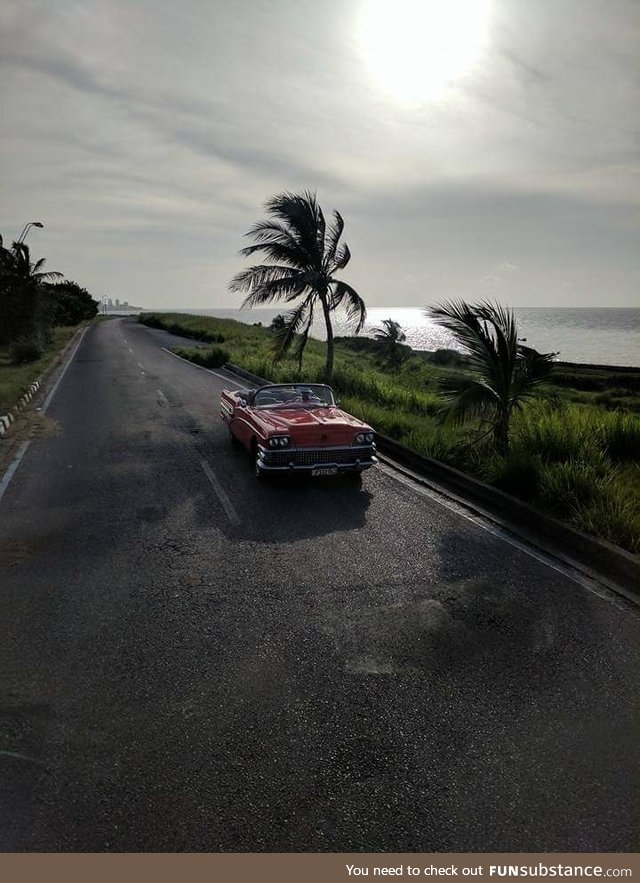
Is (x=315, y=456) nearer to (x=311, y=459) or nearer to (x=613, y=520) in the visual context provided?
(x=311, y=459)

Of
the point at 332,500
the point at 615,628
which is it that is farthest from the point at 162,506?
the point at 615,628

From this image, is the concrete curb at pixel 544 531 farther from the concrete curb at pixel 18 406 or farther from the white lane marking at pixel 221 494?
the concrete curb at pixel 18 406

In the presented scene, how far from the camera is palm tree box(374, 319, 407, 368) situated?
128ft

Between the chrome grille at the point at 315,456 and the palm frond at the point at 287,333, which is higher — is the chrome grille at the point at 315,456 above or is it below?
below

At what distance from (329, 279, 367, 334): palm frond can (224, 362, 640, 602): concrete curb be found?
30.0 feet

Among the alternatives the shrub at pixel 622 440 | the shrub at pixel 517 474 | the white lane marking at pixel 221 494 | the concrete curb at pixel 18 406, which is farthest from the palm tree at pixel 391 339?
the shrub at pixel 517 474

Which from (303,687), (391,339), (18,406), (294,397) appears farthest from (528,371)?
(391,339)

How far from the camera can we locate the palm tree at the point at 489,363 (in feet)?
29.5

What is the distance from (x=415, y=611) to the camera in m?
5.04

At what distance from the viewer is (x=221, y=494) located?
824 cm

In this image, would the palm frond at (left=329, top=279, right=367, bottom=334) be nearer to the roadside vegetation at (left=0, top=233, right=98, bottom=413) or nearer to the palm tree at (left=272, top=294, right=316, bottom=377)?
the palm tree at (left=272, top=294, right=316, bottom=377)

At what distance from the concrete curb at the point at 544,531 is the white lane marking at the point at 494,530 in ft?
0.49
